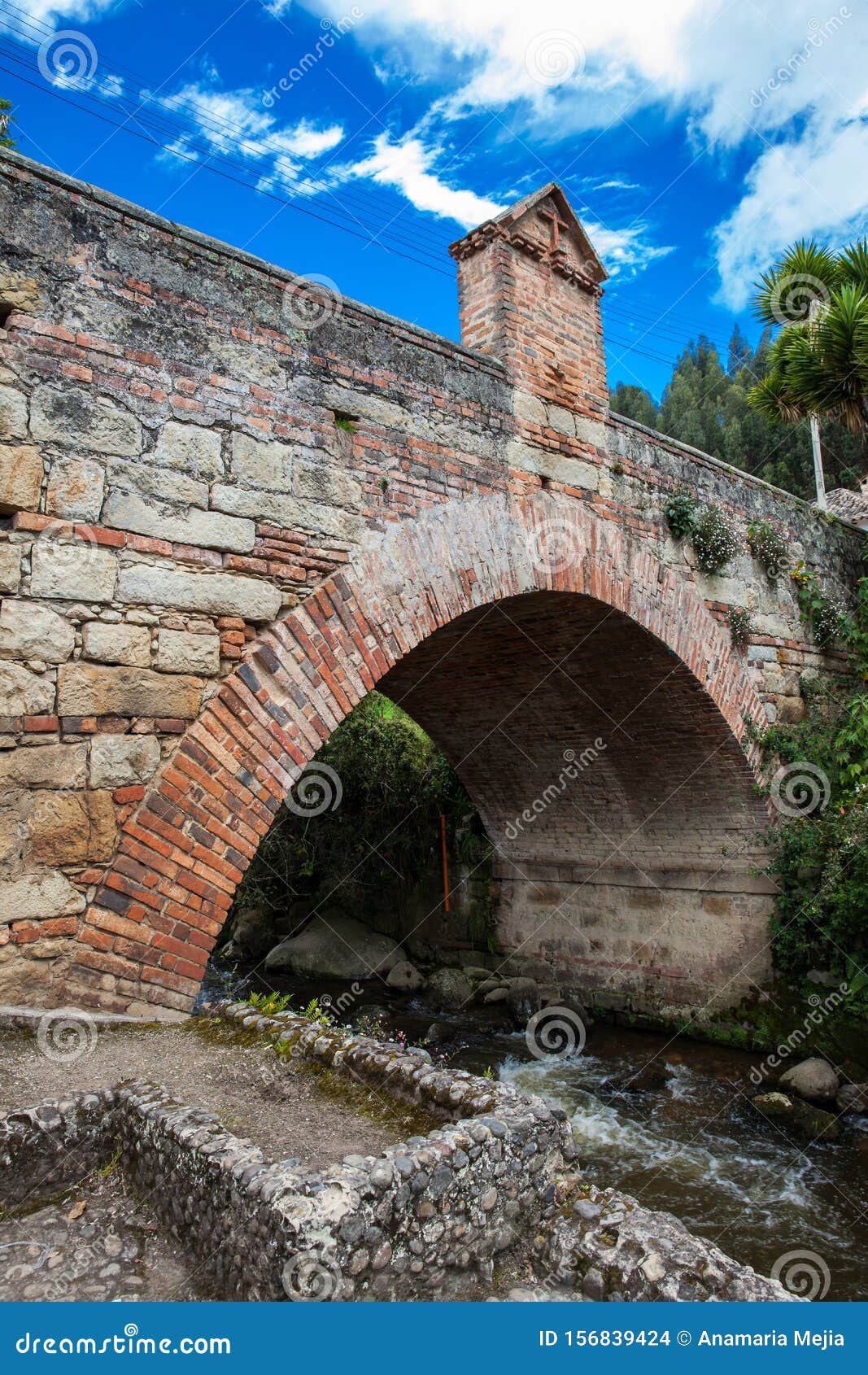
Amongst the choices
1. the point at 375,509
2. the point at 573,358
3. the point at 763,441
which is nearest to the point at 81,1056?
the point at 375,509

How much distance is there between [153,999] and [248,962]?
32.9 feet

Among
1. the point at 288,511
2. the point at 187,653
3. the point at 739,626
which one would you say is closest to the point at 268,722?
the point at 187,653

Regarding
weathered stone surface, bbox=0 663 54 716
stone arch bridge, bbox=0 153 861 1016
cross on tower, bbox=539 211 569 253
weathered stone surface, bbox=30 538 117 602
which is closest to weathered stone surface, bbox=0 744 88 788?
stone arch bridge, bbox=0 153 861 1016

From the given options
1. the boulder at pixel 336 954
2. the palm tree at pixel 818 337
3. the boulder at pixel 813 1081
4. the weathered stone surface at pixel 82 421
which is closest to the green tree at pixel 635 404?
the palm tree at pixel 818 337

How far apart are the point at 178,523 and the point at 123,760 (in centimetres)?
126

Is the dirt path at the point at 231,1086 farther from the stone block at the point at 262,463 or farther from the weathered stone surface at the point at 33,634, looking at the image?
the stone block at the point at 262,463

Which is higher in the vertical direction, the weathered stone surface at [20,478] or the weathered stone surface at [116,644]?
the weathered stone surface at [20,478]

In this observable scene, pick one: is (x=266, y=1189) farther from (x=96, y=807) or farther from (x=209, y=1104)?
(x=96, y=807)

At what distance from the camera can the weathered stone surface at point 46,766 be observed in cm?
383

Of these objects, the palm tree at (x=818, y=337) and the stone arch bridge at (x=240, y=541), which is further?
the palm tree at (x=818, y=337)

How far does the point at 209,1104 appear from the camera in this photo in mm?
3277

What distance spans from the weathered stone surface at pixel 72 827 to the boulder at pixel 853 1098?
Answer: 6971mm

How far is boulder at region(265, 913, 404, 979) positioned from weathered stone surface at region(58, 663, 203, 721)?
29.3ft

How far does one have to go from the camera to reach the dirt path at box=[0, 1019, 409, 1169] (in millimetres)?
3076
